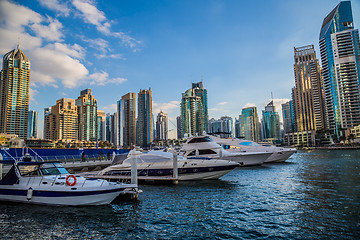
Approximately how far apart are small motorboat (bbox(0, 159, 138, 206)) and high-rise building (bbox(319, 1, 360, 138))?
166938 millimetres

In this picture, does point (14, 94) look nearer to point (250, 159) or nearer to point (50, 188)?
point (250, 159)

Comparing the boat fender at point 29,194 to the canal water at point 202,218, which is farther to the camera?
the boat fender at point 29,194

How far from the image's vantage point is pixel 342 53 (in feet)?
482

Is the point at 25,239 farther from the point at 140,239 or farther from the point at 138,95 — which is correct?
the point at 138,95

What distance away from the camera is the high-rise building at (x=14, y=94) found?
497 feet

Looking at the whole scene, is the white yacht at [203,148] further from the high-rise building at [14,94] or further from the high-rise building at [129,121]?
the high-rise building at [14,94]

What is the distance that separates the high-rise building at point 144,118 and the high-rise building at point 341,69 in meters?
144

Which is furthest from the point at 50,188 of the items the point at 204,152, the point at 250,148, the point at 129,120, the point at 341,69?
the point at 129,120

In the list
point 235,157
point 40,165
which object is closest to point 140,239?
point 40,165

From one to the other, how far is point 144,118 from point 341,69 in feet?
510

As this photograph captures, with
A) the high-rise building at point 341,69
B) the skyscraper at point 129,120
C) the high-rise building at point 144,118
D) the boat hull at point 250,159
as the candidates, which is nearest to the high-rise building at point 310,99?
the high-rise building at point 341,69

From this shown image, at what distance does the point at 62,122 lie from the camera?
165 m

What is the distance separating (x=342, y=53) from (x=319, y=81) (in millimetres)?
53966

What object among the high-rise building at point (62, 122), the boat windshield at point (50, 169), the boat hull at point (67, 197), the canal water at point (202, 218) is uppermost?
the high-rise building at point (62, 122)
